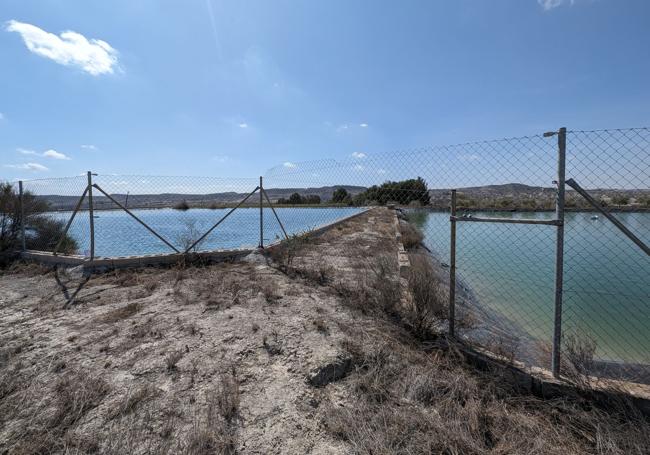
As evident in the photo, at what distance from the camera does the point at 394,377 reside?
2939mm

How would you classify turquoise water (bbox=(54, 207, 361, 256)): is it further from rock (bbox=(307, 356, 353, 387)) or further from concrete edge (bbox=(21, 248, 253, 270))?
rock (bbox=(307, 356, 353, 387))

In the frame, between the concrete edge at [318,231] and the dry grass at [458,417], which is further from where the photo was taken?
the concrete edge at [318,231]

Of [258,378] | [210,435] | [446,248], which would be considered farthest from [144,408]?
[446,248]

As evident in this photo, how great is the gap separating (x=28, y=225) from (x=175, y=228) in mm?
4452

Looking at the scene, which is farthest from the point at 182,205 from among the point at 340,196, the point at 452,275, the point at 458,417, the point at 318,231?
the point at 458,417

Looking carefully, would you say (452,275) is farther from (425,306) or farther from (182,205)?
(182,205)

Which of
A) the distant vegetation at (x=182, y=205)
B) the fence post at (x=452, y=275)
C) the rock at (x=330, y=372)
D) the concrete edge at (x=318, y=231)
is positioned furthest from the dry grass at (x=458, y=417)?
the distant vegetation at (x=182, y=205)

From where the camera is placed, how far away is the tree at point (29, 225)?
8.65 meters

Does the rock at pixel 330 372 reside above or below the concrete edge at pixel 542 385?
above

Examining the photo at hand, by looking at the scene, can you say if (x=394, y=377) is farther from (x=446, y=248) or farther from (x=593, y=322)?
(x=446, y=248)

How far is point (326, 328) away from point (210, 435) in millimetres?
1899

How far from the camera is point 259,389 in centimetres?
279

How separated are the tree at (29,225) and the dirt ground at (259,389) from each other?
5680mm

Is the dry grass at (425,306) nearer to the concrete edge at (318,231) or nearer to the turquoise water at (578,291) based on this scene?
the turquoise water at (578,291)
